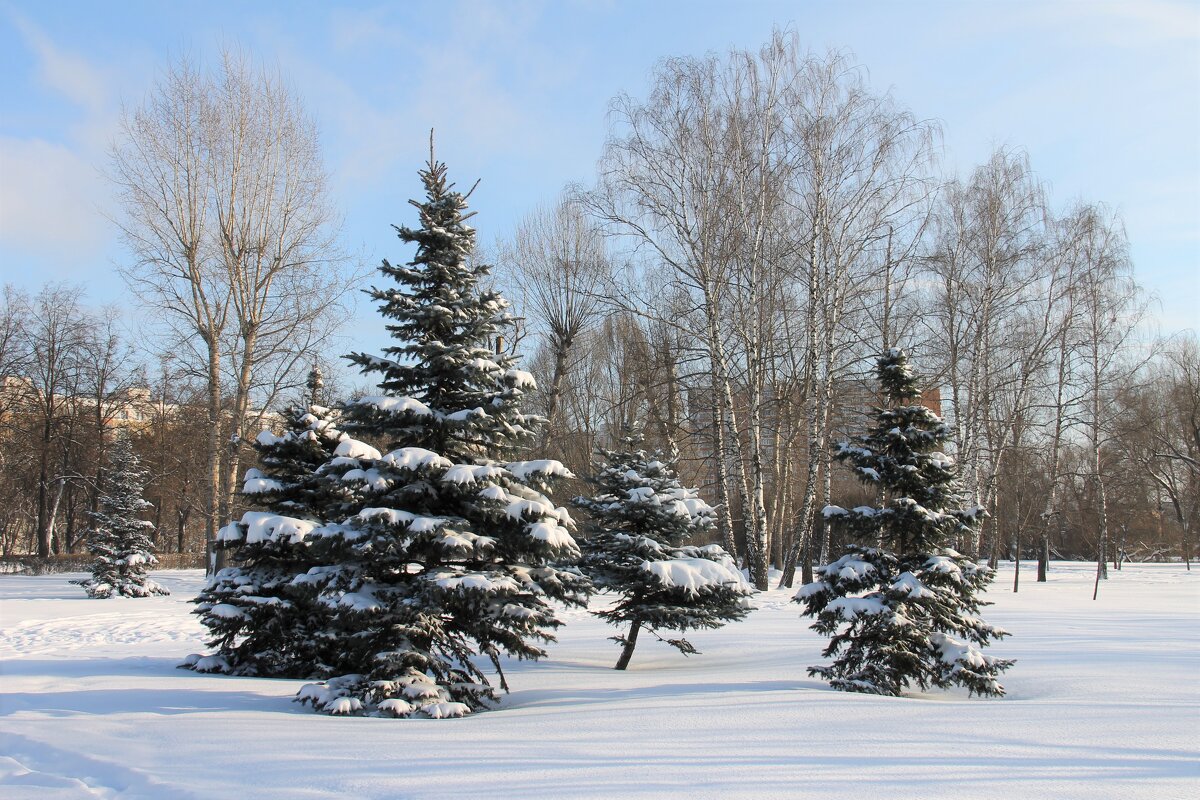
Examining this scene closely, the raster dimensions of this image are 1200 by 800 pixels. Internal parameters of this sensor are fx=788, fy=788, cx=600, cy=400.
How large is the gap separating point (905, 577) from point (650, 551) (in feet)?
12.0

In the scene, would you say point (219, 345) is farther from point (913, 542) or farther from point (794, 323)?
point (913, 542)

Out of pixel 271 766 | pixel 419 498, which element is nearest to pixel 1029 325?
pixel 419 498

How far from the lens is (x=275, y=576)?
1130 centimetres

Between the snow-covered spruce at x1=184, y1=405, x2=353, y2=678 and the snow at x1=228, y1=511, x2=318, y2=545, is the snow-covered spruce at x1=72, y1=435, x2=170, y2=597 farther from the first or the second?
the snow at x1=228, y1=511, x2=318, y2=545

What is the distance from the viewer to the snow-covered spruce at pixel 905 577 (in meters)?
9.10

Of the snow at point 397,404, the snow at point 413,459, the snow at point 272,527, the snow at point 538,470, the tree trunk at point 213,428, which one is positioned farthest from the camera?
the tree trunk at point 213,428

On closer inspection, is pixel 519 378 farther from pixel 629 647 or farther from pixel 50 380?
pixel 50 380

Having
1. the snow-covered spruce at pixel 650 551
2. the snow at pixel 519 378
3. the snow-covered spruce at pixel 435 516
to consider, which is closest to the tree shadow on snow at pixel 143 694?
the snow-covered spruce at pixel 435 516

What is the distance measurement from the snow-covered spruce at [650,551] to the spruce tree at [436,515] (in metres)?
2.08

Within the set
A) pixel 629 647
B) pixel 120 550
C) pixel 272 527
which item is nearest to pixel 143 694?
pixel 272 527

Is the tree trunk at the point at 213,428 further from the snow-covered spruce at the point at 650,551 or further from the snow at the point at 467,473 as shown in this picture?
the snow at the point at 467,473

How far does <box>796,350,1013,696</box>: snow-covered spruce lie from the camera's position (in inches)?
358

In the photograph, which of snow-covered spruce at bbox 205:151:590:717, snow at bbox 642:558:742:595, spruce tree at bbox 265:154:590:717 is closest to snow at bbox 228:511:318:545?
snow-covered spruce at bbox 205:151:590:717

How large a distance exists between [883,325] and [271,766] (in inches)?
850
